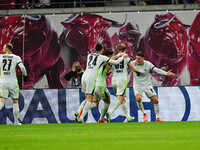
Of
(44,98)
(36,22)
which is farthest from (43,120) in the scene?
(36,22)

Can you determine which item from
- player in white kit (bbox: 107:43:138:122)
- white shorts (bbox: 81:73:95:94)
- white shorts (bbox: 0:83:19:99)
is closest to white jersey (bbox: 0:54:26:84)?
white shorts (bbox: 0:83:19:99)

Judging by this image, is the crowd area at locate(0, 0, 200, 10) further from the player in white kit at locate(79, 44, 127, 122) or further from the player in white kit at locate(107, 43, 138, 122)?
the player in white kit at locate(79, 44, 127, 122)

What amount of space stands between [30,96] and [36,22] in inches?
164

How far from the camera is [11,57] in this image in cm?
1583

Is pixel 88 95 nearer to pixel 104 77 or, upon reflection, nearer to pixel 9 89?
pixel 104 77

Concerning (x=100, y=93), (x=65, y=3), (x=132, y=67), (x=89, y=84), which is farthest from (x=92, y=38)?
(x=89, y=84)

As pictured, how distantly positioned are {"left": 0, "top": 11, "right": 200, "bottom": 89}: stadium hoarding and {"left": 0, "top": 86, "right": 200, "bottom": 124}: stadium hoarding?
8.19ft

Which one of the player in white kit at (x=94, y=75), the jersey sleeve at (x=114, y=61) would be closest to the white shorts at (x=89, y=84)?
the player in white kit at (x=94, y=75)

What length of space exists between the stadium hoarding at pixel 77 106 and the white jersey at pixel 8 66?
11.7ft

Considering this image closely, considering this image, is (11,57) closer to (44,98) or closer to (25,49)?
(44,98)

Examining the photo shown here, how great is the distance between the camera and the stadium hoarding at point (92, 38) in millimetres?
22078

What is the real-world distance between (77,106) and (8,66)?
4.13m

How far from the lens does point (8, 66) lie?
52.1 ft

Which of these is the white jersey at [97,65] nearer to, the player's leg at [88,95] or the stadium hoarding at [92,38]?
the player's leg at [88,95]
